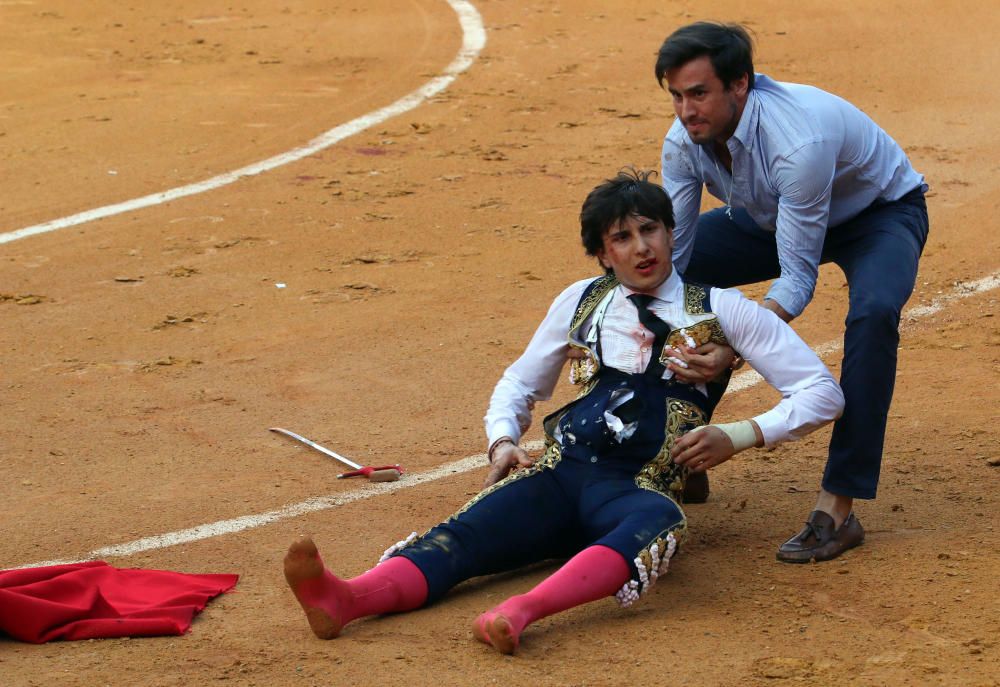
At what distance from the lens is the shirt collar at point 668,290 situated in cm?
486

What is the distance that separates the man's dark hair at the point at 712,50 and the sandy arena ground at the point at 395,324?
1.59 meters

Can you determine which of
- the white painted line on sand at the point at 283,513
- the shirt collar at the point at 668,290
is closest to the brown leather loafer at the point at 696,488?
the shirt collar at the point at 668,290

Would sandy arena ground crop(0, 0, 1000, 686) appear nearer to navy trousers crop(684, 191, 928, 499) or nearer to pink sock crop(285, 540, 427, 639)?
pink sock crop(285, 540, 427, 639)

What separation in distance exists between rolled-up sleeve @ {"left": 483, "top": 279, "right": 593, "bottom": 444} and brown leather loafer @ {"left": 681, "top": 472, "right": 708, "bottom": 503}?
705mm

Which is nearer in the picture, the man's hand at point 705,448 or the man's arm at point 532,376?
the man's hand at point 705,448

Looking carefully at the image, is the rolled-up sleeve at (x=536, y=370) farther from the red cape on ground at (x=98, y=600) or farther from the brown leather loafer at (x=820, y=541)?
the red cape on ground at (x=98, y=600)

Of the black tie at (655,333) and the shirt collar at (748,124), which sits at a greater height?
the shirt collar at (748,124)

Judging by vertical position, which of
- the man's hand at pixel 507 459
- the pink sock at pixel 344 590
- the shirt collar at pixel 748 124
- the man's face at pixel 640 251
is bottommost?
the pink sock at pixel 344 590

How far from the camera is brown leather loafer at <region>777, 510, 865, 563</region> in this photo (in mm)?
4777

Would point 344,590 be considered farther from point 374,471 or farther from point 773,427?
point 374,471

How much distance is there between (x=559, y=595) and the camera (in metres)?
4.21

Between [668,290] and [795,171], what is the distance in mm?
583

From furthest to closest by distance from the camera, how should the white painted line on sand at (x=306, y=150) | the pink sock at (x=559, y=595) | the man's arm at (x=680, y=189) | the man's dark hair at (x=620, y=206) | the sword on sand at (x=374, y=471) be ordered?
the white painted line on sand at (x=306, y=150) → the sword on sand at (x=374, y=471) → the man's arm at (x=680, y=189) → the man's dark hair at (x=620, y=206) → the pink sock at (x=559, y=595)

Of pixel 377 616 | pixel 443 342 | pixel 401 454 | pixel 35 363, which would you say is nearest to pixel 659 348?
pixel 377 616
